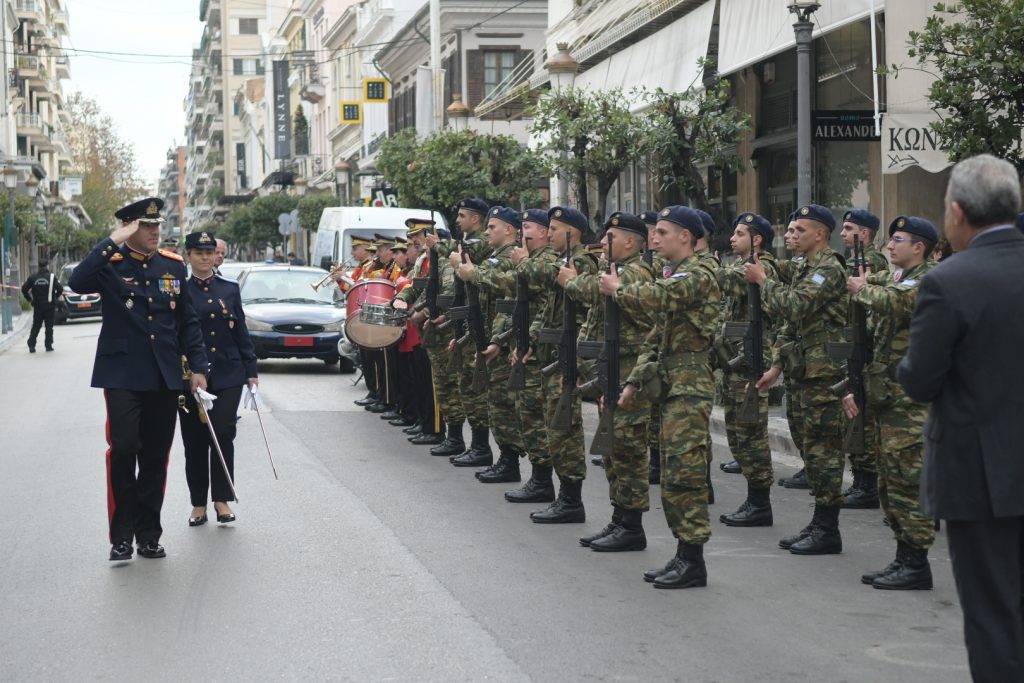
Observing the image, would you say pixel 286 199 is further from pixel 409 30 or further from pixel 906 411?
pixel 906 411

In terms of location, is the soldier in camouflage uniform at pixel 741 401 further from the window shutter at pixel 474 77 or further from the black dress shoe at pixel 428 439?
the window shutter at pixel 474 77

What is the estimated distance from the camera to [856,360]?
298 inches

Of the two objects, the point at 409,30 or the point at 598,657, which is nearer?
the point at 598,657

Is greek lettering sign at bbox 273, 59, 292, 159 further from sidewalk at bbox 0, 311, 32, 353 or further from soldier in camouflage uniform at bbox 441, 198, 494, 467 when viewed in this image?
soldier in camouflage uniform at bbox 441, 198, 494, 467

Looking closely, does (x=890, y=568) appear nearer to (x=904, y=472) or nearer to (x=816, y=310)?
(x=904, y=472)

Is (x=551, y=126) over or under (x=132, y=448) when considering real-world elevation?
over

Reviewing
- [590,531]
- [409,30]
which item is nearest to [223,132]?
[409,30]

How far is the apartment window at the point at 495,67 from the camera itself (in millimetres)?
41219

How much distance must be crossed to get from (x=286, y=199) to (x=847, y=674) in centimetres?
7106

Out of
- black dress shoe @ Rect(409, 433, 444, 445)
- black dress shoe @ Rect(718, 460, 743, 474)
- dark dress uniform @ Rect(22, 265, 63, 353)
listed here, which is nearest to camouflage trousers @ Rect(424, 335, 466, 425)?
black dress shoe @ Rect(409, 433, 444, 445)

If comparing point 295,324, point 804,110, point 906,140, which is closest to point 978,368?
point 906,140

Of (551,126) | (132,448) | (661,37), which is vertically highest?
(661,37)

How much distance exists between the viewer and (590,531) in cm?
882

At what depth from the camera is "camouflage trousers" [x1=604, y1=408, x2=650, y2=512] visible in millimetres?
7797
